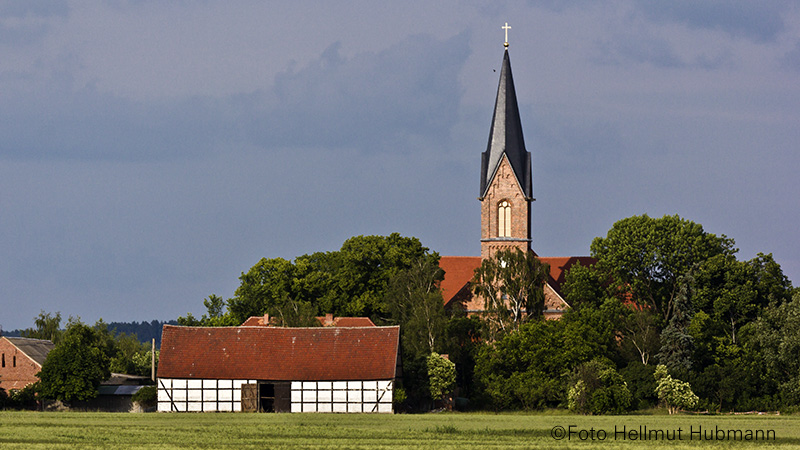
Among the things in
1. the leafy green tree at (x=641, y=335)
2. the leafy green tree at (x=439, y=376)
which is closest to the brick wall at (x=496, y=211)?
the leafy green tree at (x=641, y=335)

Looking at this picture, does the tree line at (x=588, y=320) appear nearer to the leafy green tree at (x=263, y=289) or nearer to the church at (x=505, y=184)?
the leafy green tree at (x=263, y=289)

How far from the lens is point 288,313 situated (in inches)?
2712

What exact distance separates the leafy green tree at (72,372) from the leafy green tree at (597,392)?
24.2m

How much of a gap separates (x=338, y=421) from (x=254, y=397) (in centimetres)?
1139

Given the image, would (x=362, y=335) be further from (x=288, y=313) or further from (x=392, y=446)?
(x=392, y=446)

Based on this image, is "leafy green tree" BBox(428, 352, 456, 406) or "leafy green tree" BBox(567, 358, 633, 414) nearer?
"leafy green tree" BBox(567, 358, 633, 414)

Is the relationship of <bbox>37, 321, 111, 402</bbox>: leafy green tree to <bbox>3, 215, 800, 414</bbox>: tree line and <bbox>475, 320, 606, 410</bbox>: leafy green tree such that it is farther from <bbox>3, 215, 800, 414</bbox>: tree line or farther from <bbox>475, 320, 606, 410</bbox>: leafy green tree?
<bbox>475, 320, 606, 410</bbox>: leafy green tree

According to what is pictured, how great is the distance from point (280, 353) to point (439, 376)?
7975mm

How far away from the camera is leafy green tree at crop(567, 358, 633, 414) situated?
185 ft

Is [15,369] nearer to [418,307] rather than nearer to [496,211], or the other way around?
[418,307]

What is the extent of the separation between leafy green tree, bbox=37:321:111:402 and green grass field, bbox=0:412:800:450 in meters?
9.77

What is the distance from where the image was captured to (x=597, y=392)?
56.3 meters

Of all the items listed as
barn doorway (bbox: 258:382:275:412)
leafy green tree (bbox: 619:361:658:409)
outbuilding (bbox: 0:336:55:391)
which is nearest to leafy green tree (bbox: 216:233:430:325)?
barn doorway (bbox: 258:382:275:412)

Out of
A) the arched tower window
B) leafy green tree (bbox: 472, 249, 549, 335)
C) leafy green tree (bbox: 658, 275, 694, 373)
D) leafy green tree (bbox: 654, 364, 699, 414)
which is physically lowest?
leafy green tree (bbox: 654, 364, 699, 414)
